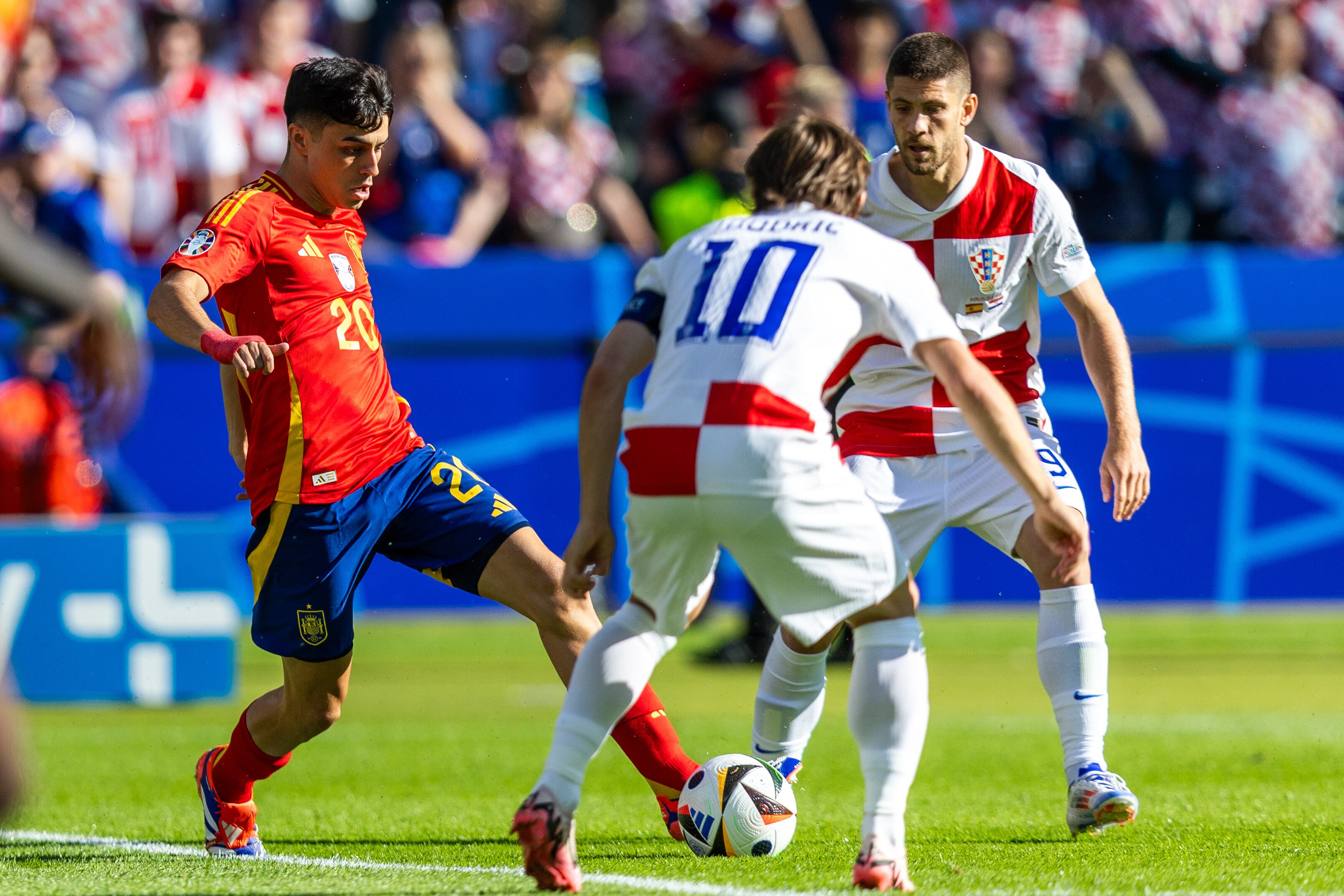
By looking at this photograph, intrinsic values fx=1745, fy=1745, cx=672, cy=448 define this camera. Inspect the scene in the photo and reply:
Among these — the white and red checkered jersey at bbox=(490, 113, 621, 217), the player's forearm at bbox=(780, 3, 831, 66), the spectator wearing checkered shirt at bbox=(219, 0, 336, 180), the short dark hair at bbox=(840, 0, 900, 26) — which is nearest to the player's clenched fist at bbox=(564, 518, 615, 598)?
the spectator wearing checkered shirt at bbox=(219, 0, 336, 180)

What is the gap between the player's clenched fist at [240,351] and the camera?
4238 millimetres

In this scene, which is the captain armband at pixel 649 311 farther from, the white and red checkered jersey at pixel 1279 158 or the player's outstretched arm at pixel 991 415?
the white and red checkered jersey at pixel 1279 158

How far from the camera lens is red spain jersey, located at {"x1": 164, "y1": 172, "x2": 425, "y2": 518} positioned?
191 inches

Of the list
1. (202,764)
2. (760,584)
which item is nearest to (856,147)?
(760,584)

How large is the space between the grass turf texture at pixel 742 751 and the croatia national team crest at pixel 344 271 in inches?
63.5

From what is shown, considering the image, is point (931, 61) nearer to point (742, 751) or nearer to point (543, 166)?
point (742, 751)

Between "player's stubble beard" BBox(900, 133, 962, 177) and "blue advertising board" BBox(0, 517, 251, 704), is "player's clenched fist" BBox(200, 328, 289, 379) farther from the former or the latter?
"blue advertising board" BBox(0, 517, 251, 704)

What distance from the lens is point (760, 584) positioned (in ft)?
12.9

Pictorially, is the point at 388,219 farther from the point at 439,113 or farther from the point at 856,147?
the point at 856,147

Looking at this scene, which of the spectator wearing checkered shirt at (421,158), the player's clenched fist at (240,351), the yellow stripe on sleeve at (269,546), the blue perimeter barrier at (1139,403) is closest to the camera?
the player's clenched fist at (240,351)

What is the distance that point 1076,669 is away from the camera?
202 inches

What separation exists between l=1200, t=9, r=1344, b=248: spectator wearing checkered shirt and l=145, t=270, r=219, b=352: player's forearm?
9.67m

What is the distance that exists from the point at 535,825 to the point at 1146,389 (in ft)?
27.0

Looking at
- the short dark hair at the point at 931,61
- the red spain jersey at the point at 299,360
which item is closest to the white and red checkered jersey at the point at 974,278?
the short dark hair at the point at 931,61
